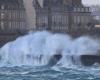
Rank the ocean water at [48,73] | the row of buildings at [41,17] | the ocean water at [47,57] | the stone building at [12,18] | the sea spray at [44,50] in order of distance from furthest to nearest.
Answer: the stone building at [12,18] → the row of buildings at [41,17] → the sea spray at [44,50] → the ocean water at [47,57] → the ocean water at [48,73]

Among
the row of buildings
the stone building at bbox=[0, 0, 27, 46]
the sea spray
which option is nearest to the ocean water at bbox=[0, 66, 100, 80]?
the sea spray

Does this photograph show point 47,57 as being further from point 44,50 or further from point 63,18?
point 63,18

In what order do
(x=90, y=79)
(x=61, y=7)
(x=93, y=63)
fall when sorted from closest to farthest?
(x=90, y=79)
(x=93, y=63)
(x=61, y=7)

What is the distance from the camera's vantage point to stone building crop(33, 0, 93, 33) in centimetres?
5772

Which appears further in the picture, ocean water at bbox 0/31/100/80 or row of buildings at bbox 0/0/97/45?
row of buildings at bbox 0/0/97/45

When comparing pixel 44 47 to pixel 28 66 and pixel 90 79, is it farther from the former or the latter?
pixel 90 79

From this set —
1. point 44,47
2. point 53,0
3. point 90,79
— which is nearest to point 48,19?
point 53,0

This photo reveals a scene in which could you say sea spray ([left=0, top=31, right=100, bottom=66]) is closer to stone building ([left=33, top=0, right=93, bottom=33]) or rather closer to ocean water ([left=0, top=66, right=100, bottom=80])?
ocean water ([left=0, top=66, right=100, bottom=80])

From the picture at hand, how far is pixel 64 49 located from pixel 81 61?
1.89 meters

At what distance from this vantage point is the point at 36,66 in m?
29.6

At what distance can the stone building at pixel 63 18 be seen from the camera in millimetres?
57719

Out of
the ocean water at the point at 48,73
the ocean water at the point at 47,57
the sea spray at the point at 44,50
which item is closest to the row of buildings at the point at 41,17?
the sea spray at the point at 44,50

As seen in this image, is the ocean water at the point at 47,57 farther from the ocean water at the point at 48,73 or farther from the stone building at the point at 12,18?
the stone building at the point at 12,18

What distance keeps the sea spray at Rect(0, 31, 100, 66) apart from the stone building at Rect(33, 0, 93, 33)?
22.0 meters
